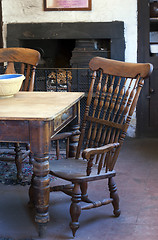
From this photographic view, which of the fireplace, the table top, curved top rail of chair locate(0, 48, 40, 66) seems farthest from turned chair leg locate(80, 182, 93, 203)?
the fireplace

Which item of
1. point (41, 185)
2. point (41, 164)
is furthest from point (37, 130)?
point (41, 185)

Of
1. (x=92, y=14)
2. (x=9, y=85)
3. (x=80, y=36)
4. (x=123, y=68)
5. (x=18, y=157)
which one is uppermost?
(x=92, y=14)

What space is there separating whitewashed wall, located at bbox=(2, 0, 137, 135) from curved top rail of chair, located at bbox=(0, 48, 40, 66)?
5.41 ft

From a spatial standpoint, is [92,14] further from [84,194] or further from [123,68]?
[84,194]

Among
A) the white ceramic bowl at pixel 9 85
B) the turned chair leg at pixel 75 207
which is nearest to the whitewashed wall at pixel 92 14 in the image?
the white ceramic bowl at pixel 9 85

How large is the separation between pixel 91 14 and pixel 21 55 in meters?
1.79

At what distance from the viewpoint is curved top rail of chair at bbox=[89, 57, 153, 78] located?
7.86 feet

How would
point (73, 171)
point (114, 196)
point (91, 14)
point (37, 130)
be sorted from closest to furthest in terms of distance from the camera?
point (37, 130) < point (73, 171) < point (114, 196) < point (91, 14)

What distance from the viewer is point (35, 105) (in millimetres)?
2354

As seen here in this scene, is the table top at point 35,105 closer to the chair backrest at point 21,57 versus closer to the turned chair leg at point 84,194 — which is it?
the chair backrest at point 21,57

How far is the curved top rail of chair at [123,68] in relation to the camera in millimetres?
2396

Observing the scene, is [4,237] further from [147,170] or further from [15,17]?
[15,17]

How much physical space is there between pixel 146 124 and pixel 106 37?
121 centimetres

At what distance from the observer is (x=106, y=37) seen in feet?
15.7
